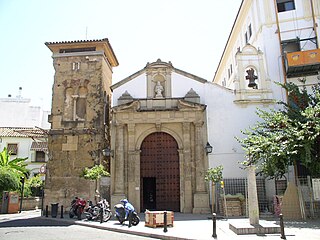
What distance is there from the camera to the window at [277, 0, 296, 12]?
68.5 feet

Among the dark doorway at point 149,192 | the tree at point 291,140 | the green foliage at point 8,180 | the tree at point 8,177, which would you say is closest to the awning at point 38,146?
the tree at point 8,177

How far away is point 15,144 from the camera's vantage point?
1483 inches

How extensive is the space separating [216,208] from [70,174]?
9213 millimetres

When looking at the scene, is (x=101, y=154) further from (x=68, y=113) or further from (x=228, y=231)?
(x=228, y=231)

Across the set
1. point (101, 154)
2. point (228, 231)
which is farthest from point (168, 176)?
point (228, 231)

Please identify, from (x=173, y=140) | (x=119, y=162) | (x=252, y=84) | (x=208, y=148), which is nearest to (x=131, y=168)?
(x=119, y=162)

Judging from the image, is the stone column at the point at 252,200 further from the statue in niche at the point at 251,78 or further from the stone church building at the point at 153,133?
the statue in niche at the point at 251,78

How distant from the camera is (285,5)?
21.0m

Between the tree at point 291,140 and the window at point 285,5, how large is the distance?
7663mm

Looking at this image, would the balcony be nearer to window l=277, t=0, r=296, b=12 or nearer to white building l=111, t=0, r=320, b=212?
white building l=111, t=0, r=320, b=212

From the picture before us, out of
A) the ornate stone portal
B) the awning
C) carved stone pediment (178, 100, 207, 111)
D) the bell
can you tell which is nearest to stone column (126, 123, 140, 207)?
the ornate stone portal

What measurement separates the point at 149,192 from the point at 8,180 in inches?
444

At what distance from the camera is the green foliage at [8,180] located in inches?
903

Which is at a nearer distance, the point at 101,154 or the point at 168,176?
the point at 168,176
